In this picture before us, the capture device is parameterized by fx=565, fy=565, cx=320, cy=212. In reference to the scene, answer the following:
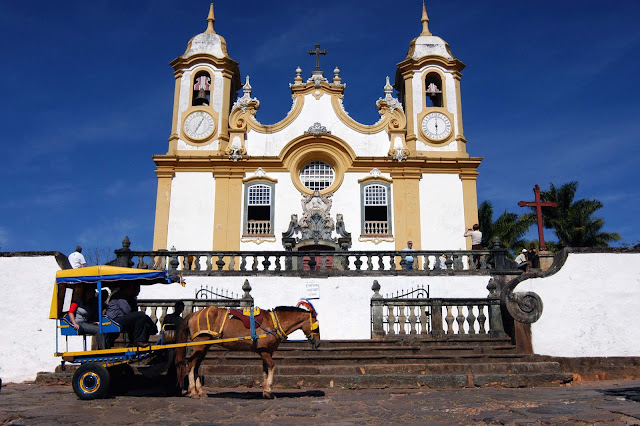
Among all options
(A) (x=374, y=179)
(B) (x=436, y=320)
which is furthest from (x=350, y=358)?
(A) (x=374, y=179)

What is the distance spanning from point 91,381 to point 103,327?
74 cm

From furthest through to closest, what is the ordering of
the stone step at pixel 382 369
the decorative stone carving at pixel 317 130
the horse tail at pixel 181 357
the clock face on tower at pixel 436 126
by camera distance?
the clock face on tower at pixel 436 126, the decorative stone carving at pixel 317 130, the stone step at pixel 382 369, the horse tail at pixel 181 357

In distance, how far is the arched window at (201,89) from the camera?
23391mm

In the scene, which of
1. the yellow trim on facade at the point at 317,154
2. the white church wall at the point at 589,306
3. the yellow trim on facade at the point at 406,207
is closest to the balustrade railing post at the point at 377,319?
the white church wall at the point at 589,306

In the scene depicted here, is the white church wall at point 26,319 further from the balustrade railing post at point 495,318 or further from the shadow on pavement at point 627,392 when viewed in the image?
the shadow on pavement at point 627,392

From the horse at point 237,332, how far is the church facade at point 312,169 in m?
11.9

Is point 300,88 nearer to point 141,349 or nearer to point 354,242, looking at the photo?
point 354,242

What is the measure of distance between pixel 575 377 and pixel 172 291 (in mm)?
9694

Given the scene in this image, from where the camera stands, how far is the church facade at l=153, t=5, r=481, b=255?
2114 cm

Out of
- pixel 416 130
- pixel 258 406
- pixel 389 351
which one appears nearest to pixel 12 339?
pixel 258 406

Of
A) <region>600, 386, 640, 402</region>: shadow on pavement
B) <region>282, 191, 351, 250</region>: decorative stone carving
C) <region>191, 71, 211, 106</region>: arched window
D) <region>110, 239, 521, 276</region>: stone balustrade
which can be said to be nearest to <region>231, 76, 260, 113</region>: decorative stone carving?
<region>191, 71, 211, 106</region>: arched window

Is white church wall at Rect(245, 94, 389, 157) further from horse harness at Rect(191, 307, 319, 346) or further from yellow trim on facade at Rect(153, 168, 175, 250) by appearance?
horse harness at Rect(191, 307, 319, 346)

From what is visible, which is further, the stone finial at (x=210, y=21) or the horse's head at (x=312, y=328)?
the stone finial at (x=210, y=21)

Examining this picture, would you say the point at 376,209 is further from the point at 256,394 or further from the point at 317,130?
the point at 256,394
